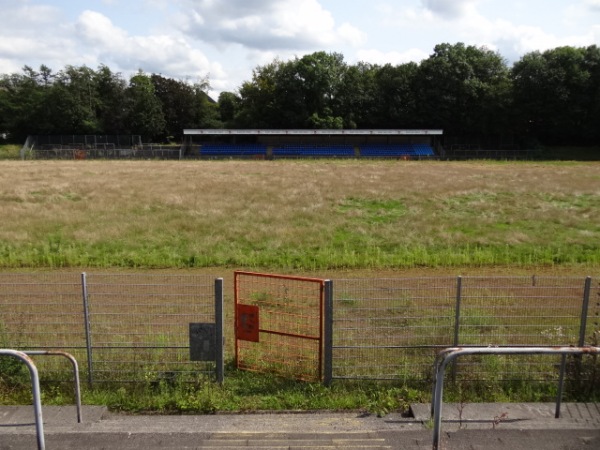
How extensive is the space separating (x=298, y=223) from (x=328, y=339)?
13.4 metres

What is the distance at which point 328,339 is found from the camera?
729 cm

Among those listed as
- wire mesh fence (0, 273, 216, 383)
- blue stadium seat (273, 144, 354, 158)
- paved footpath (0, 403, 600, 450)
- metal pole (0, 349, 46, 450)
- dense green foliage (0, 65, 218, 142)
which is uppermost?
dense green foliage (0, 65, 218, 142)

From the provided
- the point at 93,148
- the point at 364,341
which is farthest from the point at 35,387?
the point at 93,148

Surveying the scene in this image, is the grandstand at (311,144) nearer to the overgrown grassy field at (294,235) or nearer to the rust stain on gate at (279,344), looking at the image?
the overgrown grassy field at (294,235)

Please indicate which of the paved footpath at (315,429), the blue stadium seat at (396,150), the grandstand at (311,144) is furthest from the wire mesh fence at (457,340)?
the blue stadium seat at (396,150)

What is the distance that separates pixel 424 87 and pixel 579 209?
53.0 m

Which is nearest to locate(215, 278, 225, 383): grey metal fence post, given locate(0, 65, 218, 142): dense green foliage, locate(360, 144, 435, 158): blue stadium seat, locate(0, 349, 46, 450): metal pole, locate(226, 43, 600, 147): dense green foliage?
locate(0, 349, 46, 450): metal pole

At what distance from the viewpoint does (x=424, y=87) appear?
73250mm

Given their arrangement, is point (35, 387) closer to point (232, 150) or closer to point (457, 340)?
point (457, 340)

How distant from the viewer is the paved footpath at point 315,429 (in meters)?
5.70

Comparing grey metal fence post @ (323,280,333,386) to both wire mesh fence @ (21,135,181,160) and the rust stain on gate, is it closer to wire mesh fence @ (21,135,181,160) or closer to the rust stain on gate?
the rust stain on gate

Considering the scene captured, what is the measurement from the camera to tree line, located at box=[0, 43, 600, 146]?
67.0 metres

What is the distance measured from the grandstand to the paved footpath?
2253 inches

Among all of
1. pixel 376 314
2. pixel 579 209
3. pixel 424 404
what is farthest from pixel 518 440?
pixel 579 209
